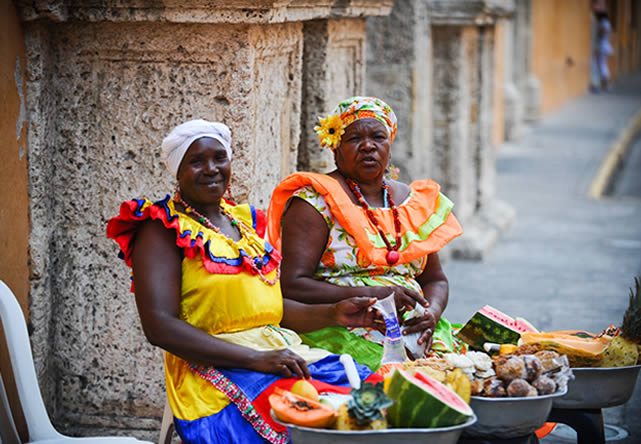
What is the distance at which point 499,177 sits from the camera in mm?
13016

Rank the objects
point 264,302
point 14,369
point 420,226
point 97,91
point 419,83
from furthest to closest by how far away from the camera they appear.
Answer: point 419,83 → point 97,91 → point 420,226 → point 264,302 → point 14,369

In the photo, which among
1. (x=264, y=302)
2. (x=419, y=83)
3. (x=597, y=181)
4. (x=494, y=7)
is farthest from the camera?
(x=597, y=181)

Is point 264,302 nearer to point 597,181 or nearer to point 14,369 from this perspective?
point 14,369

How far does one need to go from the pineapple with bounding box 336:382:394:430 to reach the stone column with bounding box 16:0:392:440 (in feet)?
5.25

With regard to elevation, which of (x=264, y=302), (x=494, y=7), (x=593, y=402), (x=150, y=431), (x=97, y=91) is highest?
(x=494, y=7)

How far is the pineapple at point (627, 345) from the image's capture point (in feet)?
9.04

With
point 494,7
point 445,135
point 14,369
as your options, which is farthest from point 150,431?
point 494,7

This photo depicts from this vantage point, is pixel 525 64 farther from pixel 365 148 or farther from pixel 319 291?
pixel 319 291

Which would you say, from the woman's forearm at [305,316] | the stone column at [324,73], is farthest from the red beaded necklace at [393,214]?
the stone column at [324,73]

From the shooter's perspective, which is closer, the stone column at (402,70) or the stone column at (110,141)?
the stone column at (110,141)

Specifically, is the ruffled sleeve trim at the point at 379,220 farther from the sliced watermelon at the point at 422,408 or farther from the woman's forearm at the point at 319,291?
the sliced watermelon at the point at 422,408

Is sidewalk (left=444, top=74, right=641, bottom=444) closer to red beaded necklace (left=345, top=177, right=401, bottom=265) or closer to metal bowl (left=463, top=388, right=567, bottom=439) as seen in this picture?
red beaded necklace (left=345, top=177, right=401, bottom=265)

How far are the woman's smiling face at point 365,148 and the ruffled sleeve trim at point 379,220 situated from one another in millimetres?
102

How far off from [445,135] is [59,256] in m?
4.79
